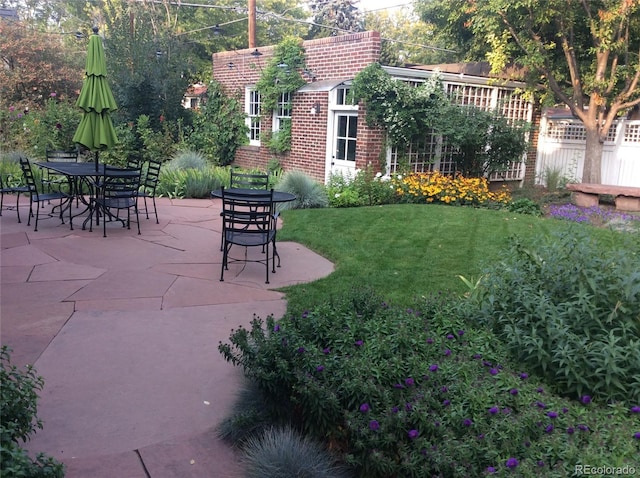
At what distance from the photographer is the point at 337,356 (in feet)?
10.3

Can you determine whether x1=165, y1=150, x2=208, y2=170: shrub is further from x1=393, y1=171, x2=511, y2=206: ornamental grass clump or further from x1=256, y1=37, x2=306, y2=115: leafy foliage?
x1=393, y1=171, x2=511, y2=206: ornamental grass clump

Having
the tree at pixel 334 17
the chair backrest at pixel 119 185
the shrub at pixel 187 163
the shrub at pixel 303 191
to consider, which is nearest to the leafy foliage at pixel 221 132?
the shrub at pixel 187 163

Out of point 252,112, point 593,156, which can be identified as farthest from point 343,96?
point 593,156

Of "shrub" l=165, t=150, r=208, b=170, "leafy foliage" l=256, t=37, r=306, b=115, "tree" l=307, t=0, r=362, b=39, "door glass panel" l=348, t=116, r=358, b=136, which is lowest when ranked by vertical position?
"shrub" l=165, t=150, r=208, b=170

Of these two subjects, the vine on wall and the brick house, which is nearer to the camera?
the brick house

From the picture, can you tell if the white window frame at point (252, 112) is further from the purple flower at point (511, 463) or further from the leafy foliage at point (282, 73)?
the purple flower at point (511, 463)

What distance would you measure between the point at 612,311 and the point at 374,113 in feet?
28.0

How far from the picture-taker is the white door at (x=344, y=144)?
12.1 metres

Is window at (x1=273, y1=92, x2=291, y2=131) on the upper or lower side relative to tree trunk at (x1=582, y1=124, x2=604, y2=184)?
upper

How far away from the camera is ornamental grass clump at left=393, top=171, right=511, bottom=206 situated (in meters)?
11.0

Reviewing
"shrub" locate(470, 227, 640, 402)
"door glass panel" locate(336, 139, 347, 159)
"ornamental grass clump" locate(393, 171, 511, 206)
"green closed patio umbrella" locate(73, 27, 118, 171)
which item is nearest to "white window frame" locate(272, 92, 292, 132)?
"door glass panel" locate(336, 139, 347, 159)

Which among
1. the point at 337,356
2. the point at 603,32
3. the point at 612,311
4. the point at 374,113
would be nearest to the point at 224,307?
the point at 337,356

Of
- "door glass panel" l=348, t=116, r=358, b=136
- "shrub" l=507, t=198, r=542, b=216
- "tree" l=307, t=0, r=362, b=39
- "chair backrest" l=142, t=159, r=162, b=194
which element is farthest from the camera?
"tree" l=307, t=0, r=362, b=39

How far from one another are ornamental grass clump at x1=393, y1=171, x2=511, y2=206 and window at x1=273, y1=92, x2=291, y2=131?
3945 millimetres
